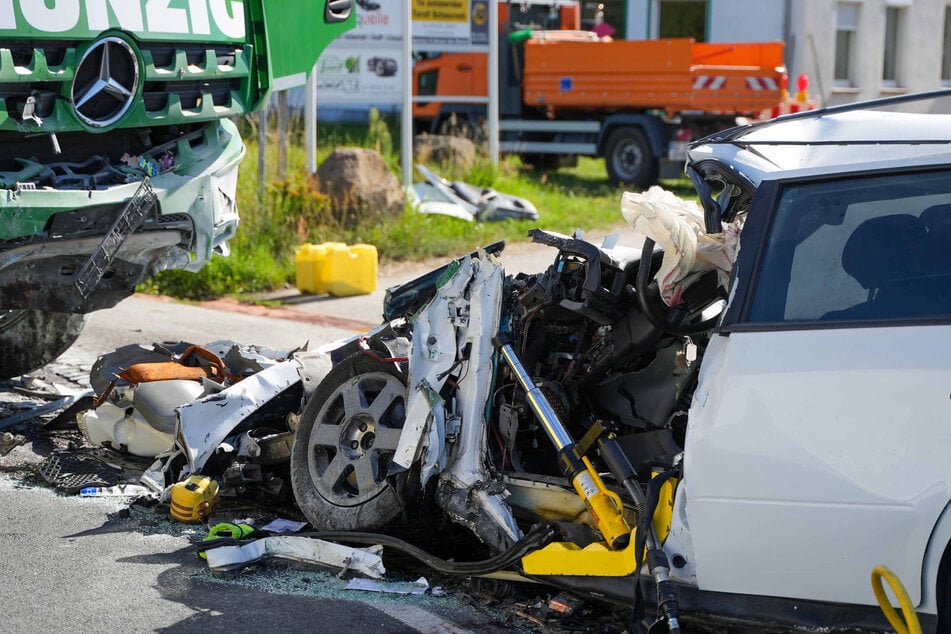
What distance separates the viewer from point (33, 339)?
7.38m

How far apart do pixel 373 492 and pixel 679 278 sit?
158 centimetres

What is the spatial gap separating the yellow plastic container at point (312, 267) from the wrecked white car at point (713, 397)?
18.9 feet

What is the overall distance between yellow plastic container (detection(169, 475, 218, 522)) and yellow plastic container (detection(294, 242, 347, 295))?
5643mm

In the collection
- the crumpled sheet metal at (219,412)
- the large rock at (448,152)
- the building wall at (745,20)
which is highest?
the building wall at (745,20)

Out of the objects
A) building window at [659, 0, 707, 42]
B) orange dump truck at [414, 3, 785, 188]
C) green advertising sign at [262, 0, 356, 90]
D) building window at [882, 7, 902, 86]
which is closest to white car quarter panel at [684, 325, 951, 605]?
green advertising sign at [262, 0, 356, 90]

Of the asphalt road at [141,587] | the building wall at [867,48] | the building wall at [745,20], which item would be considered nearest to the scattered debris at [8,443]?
the asphalt road at [141,587]

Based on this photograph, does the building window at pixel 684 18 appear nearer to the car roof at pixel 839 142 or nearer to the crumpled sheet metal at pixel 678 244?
the car roof at pixel 839 142

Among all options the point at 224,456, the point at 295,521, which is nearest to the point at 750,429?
the point at 295,521

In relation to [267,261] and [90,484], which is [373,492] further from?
[267,261]

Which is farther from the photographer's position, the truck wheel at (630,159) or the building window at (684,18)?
the building window at (684,18)

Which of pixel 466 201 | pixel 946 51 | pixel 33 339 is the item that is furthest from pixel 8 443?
pixel 946 51

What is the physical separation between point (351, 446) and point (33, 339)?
320cm

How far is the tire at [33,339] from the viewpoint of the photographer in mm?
7344

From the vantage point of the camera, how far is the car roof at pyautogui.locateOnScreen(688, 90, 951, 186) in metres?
3.68
